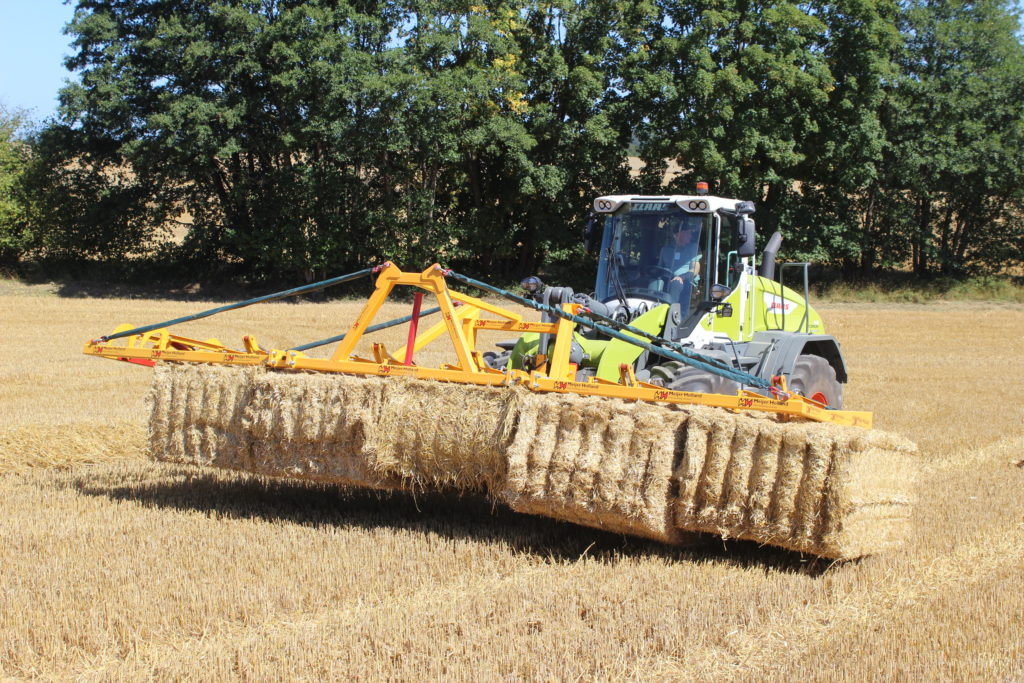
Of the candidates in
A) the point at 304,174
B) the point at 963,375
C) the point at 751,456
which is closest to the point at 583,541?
the point at 751,456

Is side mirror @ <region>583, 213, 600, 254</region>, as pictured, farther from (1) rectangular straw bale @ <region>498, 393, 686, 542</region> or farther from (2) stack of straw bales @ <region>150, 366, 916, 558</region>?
(1) rectangular straw bale @ <region>498, 393, 686, 542</region>

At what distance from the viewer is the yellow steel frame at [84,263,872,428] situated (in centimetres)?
638

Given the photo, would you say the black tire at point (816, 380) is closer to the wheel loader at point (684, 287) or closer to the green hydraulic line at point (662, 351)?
the wheel loader at point (684, 287)

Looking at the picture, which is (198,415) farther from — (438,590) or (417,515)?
(438,590)

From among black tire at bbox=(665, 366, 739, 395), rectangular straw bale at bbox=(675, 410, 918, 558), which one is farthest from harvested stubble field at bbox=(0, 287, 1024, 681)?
black tire at bbox=(665, 366, 739, 395)

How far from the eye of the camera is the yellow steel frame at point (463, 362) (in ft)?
20.9

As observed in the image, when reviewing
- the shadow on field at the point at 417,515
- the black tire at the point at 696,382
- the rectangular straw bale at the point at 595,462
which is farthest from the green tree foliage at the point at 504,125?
the rectangular straw bale at the point at 595,462

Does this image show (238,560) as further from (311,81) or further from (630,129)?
(630,129)

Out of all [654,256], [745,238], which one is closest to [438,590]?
[654,256]

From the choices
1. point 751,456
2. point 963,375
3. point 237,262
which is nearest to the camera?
point 751,456

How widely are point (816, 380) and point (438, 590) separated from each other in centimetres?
536

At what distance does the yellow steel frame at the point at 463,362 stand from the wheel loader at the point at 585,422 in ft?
0.05

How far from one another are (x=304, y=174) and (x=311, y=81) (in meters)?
3.81

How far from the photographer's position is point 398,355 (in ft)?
27.4
